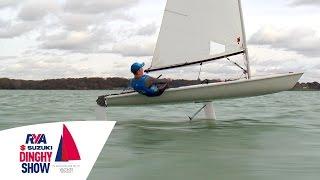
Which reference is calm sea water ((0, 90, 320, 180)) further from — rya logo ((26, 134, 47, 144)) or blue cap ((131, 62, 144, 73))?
blue cap ((131, 62, 144, 73))

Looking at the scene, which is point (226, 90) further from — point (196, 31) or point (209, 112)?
point (209, 112)

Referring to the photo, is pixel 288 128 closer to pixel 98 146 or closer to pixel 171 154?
pixel 171 154

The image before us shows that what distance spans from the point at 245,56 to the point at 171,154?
14.4 feet

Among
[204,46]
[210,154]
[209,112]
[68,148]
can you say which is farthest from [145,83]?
[68,148]

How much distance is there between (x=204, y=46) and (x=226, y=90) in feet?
4.03

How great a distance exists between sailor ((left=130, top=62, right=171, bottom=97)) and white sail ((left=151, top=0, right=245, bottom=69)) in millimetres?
530

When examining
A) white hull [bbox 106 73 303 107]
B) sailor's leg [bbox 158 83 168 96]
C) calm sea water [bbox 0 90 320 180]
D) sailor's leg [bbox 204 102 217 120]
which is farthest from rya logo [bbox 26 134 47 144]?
sailor's leg [bbox 204 102 217 120]

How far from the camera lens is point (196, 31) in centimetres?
1116

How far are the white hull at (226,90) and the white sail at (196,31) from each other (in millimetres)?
743

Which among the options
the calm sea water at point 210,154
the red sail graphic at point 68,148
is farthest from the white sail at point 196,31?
the red sail graphic at point 68,148

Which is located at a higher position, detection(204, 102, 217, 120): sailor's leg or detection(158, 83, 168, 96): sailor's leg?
detection(158, 83, 168, 96): sailor's leg

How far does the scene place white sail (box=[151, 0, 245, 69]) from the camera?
10938 millimetres

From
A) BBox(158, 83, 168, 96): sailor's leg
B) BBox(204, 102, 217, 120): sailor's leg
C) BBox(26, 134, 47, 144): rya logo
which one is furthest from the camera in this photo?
BBox(204, 102, 217, 120): sailor's leg

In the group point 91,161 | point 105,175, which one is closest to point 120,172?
point 105,175
